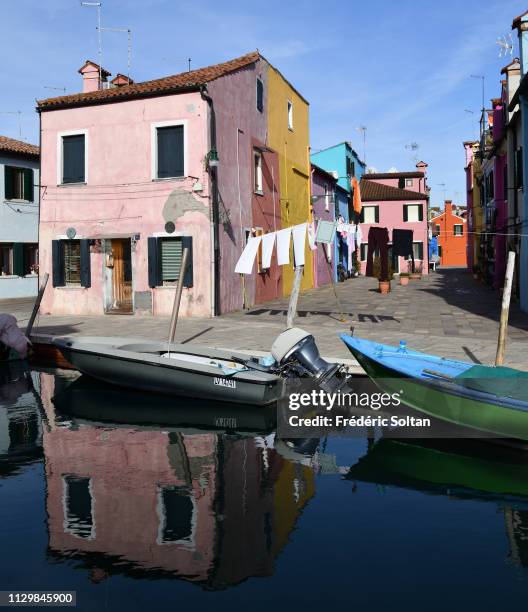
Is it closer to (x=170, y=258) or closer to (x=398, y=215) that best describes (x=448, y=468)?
(x=170, y=258)

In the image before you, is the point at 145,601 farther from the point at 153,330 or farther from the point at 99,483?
the point at 153,330

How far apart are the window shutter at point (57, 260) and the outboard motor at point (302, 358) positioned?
471 inches

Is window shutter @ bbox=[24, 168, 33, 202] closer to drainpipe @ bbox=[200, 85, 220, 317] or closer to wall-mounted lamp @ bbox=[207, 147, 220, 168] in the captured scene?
drainpipe @ bbox=[200, 85, 220, 317]

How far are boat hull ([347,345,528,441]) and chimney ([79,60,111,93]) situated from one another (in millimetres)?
17540

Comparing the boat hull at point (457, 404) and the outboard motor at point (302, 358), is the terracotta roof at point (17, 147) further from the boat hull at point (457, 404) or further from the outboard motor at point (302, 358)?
the boat hull at point (457, 404)

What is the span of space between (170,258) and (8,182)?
37.1 ft

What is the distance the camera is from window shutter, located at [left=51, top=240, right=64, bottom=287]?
747 inches

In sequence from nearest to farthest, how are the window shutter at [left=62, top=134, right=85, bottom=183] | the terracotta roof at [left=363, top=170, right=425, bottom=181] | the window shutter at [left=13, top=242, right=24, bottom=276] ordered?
the window shutter at [left=62, top=134, right=85, bottom=183] → the window shutter at [left=13, top=242, right=24, bottom=276] → the terracotta roof at [left=363, top=170, right=425, bottom=181]

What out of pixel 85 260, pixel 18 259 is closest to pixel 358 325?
pixel 85 260

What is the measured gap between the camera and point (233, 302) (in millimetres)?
18891

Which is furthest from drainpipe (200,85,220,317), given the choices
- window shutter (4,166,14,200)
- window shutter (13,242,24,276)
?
window shutter (13,242,24,276)

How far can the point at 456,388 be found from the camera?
23.2 ft

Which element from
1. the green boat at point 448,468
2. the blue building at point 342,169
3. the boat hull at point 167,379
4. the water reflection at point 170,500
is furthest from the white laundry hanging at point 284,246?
the blue building at point 342,169

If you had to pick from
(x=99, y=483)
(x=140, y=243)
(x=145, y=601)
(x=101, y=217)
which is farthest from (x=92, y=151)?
(x=145, y=601)
